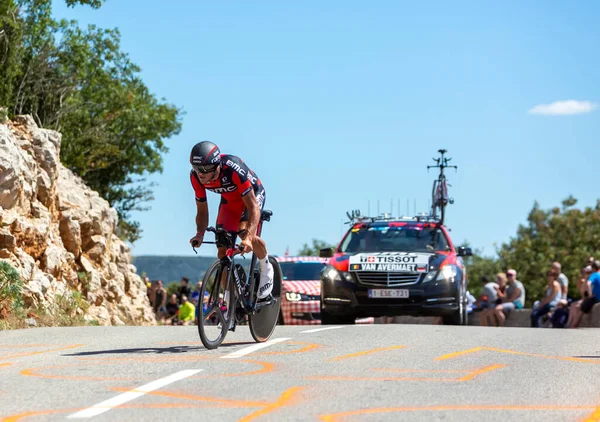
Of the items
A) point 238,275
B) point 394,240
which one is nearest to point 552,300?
point 394,240

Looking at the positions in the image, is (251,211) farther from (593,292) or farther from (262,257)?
(593,292)

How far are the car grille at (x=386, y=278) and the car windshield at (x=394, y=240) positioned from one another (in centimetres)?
81

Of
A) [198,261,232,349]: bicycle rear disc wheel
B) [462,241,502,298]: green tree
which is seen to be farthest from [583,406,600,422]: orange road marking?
[462,241,502,298]: green tree

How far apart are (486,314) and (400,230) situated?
17.7 ft

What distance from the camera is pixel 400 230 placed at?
18.1 m

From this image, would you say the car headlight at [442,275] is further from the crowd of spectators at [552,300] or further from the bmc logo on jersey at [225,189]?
the bmc logo on jersey at [225,189]

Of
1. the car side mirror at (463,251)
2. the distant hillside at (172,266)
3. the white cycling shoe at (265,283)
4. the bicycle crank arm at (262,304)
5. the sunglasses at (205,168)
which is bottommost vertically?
the bicycle crank arm at (262,304)

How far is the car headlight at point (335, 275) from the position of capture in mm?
17000

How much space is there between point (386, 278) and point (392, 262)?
0.27 meters

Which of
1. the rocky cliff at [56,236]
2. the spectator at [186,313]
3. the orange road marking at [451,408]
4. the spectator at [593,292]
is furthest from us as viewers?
→ the spectator at [186,313]

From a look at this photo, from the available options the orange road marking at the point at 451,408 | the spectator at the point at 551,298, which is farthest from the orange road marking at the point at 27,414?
the spectator at the point at 551,298

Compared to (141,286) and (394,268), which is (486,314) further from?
(141,286)

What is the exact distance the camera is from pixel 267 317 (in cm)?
1105

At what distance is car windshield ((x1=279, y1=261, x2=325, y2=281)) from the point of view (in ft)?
72.1
